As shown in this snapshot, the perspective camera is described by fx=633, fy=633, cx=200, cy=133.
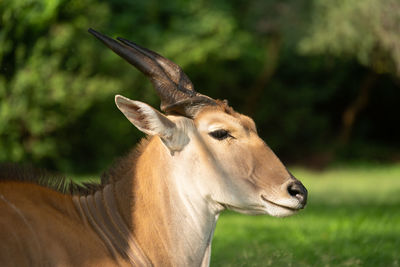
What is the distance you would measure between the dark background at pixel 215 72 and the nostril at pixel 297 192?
457 cm

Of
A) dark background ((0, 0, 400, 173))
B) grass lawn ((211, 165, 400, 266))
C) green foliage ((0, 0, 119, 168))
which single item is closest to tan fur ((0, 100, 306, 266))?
grass lawn ((211, 165, 400, 266))

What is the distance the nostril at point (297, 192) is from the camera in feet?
12.5

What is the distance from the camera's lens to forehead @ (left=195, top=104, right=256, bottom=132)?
3.99 meters

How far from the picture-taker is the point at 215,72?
2528cm

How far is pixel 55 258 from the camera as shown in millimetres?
3523

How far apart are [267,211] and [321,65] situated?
88.3 feet

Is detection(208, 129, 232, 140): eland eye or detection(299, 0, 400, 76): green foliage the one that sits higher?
detection(208, 129, 232, 140): eland eye

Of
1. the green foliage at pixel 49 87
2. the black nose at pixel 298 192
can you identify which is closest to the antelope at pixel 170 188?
the black nose at pixel 298 192

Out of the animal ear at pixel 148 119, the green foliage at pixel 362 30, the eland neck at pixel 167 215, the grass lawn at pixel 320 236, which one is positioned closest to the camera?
the animal ear at pixel 148 119

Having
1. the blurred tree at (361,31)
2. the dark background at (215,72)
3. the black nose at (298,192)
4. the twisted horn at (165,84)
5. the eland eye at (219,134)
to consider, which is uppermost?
the twisted horn at (165,84)

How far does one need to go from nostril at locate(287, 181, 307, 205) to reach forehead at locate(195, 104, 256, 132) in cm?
48

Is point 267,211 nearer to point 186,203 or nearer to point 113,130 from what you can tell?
point 186,203

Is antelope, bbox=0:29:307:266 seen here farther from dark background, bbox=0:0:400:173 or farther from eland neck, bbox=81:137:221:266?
dark background, bbox=0:0:400:173

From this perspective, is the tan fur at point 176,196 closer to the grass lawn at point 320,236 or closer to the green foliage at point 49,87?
the grass lawn at point 320,236
